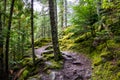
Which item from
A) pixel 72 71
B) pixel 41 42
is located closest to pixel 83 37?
pixel 72 71

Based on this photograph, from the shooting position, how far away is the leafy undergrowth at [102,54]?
31.9ft

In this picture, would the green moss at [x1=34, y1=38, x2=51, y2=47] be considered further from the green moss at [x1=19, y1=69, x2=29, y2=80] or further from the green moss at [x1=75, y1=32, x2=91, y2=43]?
the green moss at [x1=19, y1=69, x2=29, y2=80]

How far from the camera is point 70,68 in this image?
11633mm

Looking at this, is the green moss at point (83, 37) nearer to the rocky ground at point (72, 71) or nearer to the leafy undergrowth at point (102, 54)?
the leafy undergrowth at point (102, 54)

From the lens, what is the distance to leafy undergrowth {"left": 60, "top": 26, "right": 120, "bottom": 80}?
9.73 meters

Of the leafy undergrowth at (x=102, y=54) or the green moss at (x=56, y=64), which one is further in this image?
the green moss at (x=56, y=64)

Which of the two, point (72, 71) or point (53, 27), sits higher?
point (53, 27)

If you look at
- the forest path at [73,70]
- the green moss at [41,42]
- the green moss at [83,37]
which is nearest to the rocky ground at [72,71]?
the forest path at [73,70]

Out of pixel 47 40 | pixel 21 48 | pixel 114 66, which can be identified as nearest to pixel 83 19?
pixel 114 66

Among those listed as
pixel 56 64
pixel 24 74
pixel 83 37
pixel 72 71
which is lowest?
pixel 24 74

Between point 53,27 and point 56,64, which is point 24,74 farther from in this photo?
point 53,27

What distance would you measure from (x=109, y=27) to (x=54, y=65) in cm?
476

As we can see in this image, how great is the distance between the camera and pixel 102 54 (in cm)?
1145

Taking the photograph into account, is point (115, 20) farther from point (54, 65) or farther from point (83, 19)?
point (54, 65)
